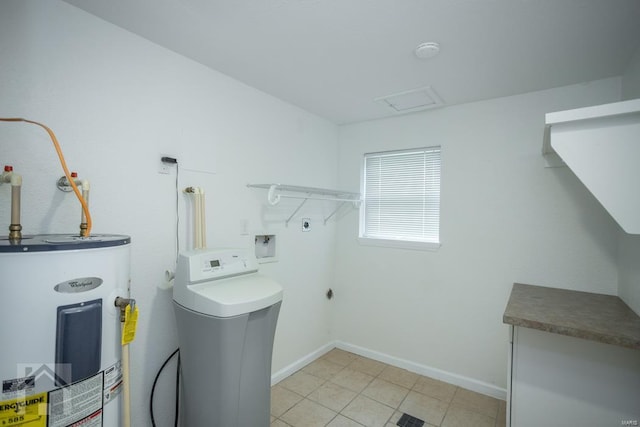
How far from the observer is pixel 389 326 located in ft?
9.61

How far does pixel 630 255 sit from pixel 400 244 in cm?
153

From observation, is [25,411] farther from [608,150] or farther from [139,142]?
[608,150]

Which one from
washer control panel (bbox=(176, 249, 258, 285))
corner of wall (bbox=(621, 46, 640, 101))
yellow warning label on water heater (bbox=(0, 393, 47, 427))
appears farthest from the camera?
corner of wall (bbox=(621, 46, 640, 101))

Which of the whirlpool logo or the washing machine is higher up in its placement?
the whirlpool logo

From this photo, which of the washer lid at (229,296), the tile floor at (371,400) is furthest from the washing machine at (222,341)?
the tile floor at (371,400)

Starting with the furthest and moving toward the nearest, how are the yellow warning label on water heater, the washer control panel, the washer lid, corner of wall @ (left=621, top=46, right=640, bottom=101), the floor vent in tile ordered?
the floor vent in tile < corner of wall @ (left=621, top=46, right=640, bottom=101) < the washer control panel < the washer lid < the yellow warning label on water heater

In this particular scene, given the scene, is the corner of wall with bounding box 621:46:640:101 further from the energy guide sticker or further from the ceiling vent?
the energy guide sticker

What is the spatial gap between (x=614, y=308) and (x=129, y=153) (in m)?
2.82

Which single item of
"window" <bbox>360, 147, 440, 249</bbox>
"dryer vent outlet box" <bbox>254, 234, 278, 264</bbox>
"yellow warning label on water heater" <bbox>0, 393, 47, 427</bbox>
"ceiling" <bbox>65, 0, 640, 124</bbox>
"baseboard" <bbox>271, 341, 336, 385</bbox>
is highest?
"ceiling" <bbox>65, 0, 640, 124</bbox>

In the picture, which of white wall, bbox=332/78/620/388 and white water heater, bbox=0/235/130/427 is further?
white wall, bbox=332/78/620/388

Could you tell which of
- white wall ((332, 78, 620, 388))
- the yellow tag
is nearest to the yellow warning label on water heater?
the yellow tag

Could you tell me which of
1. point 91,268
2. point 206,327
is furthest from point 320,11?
point 206,327

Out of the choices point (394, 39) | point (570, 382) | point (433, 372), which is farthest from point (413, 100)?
point (433, 372)

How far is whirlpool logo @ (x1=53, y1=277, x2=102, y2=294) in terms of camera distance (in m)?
0.97
